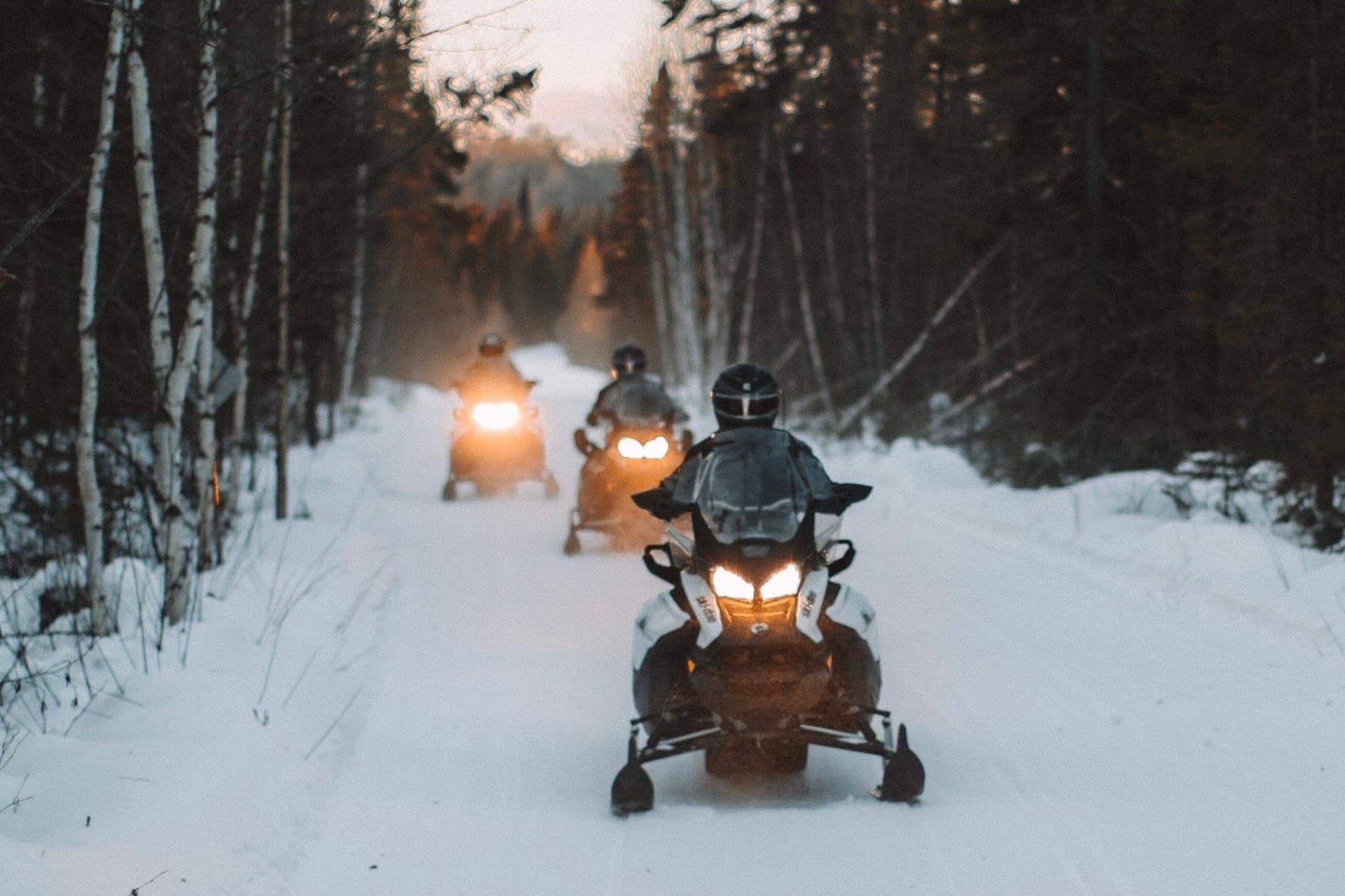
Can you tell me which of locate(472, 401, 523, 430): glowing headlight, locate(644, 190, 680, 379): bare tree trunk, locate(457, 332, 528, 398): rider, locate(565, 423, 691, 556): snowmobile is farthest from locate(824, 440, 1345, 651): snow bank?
locate(644, 190, 680, 379): bare tree trunk

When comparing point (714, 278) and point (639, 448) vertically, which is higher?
point (714, 278)

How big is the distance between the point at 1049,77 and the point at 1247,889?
14.7 meters

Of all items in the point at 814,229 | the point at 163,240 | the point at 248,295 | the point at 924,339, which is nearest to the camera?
the point at 163,240

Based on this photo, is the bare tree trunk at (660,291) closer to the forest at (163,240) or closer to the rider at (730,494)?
the forest at (163,240)

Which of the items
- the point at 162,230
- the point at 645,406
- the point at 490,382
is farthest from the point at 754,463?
the point at 490,382

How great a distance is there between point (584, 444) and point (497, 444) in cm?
485

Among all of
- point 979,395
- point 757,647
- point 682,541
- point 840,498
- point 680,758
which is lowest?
point 680,758

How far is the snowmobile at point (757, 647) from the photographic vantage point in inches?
227

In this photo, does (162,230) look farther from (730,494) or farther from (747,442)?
(730,494)

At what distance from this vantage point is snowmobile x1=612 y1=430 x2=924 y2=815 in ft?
18.9

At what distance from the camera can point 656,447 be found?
12875mm

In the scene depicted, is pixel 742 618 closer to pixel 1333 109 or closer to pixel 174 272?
pixel 1333 109

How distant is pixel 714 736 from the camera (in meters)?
5.93

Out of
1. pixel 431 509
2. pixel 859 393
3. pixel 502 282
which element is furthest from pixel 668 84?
pixel 502 282
